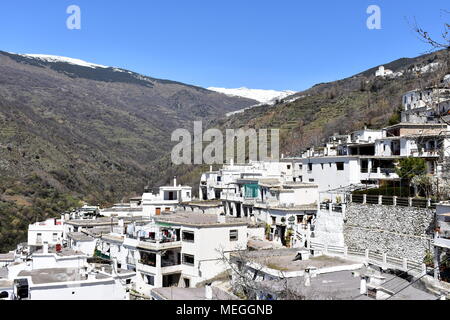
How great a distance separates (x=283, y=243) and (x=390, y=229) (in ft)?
24.4

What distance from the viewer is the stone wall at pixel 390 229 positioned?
66.7 feet

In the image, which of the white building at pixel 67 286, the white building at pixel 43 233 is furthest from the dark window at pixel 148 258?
the white building at pixel 43 233

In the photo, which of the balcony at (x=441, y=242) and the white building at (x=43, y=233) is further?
the white building at (x=43, y=233)

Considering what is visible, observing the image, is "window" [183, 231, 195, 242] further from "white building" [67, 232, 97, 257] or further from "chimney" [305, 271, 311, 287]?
"chimney" [305, 271, 311, 287]

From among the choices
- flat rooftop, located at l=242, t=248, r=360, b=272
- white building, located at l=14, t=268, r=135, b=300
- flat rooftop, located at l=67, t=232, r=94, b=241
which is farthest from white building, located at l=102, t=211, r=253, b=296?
white building, located at l=14, t=268, r=135, b=300

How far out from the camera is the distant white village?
16.0 metres

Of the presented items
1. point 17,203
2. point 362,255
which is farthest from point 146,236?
point 17,203

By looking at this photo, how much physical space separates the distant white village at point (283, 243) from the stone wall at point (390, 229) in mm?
49

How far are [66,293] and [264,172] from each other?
24801 mm

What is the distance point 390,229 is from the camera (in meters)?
22.1

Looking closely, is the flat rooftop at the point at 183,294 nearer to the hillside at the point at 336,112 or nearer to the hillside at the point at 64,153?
the hillside at the point at 336,112

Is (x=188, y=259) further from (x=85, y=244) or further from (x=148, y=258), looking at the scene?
(x=85, y=244)

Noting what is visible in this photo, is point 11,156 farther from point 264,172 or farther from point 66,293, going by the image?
point 66,293

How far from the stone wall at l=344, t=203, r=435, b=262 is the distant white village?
0.05 metres
